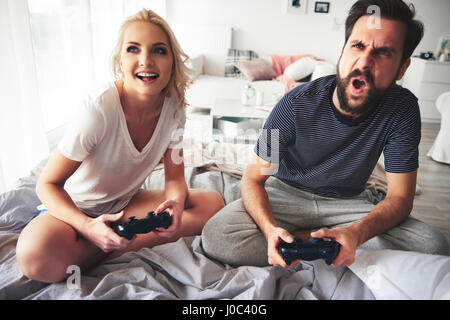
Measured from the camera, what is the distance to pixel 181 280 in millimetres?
866

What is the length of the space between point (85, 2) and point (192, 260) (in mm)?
2560

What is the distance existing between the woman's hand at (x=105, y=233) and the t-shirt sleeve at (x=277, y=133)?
49 centimetres

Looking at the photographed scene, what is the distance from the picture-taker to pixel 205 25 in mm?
4281

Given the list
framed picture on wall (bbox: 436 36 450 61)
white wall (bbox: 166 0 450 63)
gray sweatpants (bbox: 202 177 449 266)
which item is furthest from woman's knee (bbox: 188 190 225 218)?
framed picture on wall (bbox: 436 36 450 61)

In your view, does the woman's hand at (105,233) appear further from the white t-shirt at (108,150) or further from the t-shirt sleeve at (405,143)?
the t-shirt sleeve at (405,143)

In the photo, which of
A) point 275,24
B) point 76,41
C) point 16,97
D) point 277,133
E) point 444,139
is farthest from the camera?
point 275,24

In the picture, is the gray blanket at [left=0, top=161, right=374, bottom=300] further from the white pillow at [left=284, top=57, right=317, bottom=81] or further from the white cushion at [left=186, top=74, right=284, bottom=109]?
the white pillow at [left=284, top=57, right=317, bottom=81]

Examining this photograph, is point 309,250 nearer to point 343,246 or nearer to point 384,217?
point 343,246

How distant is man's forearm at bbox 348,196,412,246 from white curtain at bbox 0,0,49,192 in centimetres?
159

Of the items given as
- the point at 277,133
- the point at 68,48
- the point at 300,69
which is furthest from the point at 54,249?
the point at 300,69

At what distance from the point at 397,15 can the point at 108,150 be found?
0.91 metres

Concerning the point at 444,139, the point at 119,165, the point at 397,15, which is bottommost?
the point at 444,139

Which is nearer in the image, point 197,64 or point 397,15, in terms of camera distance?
point 397,15
